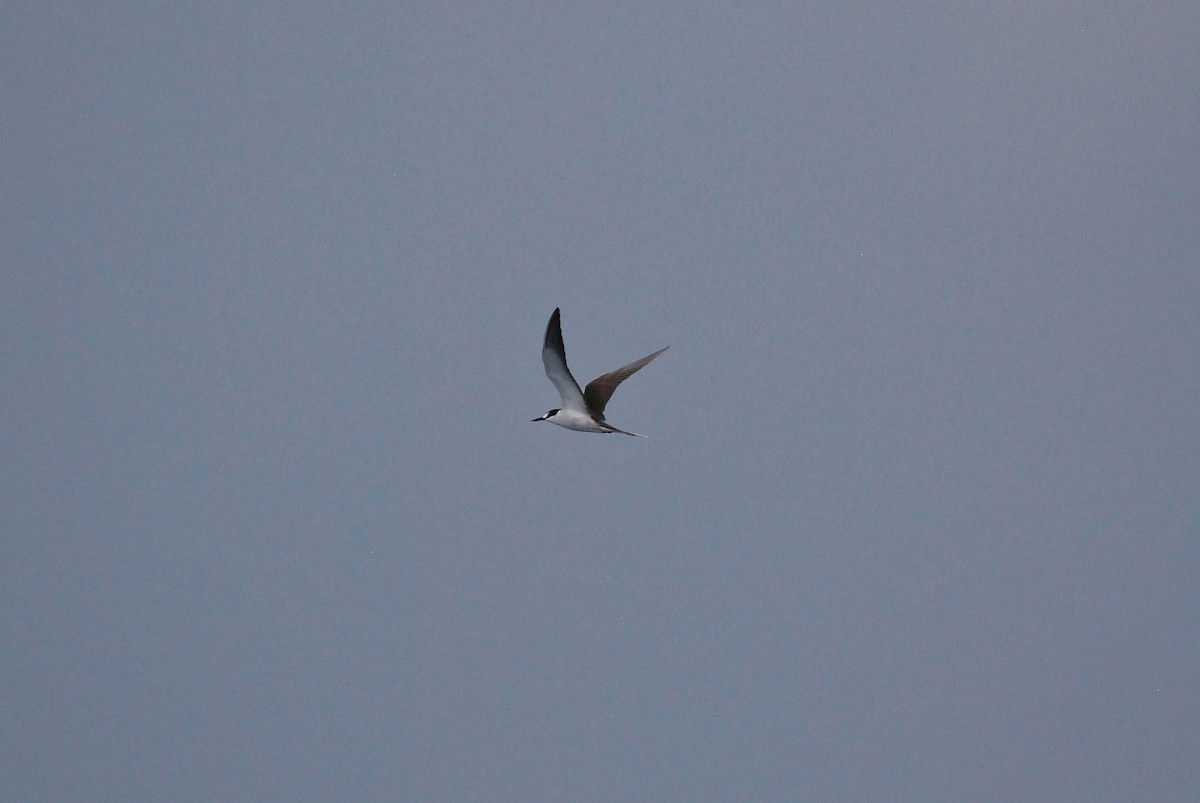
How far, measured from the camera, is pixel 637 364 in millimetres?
5461

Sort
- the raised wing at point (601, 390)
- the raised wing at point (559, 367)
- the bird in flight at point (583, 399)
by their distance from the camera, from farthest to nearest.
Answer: the raised wing at point (601, 390) → the bird in flight at point (583, 399) → the raised wing at point (559, 367)

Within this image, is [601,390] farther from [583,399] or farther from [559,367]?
[559,367]

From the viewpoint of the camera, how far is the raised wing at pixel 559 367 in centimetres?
488

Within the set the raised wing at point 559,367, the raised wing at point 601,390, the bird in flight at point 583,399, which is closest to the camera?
the raised wing at point 559,367

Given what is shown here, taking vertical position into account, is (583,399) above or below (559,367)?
below

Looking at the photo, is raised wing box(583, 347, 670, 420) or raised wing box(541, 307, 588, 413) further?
raised wing box(583, 347, 670, 420)

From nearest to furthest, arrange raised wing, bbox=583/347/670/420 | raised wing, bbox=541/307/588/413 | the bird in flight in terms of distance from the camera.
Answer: raised wing, bbox=541/307/588/413 → the bird in flight → raised wing, bbox=583/347/670/420

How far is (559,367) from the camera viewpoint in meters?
4.95

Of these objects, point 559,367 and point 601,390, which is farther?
point 601,390

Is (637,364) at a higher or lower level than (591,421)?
higher

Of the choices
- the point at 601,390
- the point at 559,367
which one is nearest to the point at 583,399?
the point at 601,390

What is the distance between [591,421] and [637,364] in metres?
0.49

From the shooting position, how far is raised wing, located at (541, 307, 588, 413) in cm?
488

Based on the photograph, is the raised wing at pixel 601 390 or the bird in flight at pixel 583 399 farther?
the raised wing at pixel 601 390
